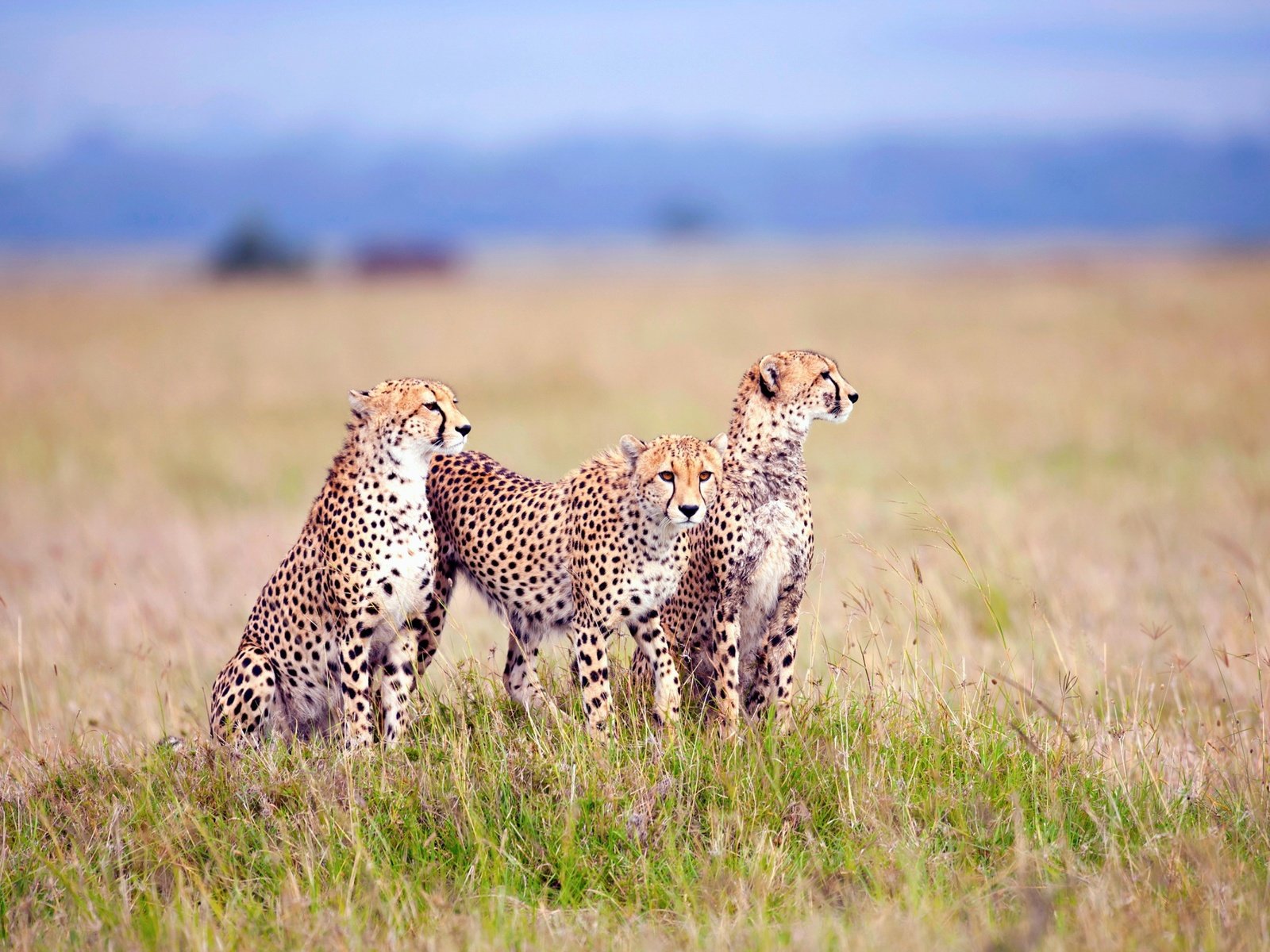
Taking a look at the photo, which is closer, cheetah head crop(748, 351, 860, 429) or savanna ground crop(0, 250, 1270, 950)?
savanna ground crop(0, 250, 1270, 950)

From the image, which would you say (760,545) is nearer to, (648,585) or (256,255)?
(648,585)

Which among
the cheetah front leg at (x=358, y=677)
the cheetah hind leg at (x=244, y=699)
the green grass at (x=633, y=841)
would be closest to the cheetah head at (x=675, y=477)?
the green grass at (x=633, y=841)

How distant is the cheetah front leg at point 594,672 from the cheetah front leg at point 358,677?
607 mm

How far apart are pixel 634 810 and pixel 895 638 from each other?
2.44m

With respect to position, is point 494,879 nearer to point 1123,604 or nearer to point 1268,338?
point 1123,604

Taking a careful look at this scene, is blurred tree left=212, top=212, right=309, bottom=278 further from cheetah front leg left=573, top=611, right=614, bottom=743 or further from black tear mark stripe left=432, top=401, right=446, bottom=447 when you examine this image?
cheetah front leg left=573, top=611, right=614, bottom=743

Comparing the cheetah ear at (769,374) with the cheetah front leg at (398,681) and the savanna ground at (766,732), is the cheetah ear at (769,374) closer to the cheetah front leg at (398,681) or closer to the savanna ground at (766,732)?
the savanna ground at (766,732)

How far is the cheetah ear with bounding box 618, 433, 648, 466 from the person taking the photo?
3.76m

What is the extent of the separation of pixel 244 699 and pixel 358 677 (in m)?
0.37

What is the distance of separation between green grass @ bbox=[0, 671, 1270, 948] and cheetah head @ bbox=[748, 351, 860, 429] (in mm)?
851

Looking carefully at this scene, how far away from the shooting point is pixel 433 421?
3.73 metres

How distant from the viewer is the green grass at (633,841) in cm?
305

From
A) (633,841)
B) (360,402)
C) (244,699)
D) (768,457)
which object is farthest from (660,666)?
(244,699)

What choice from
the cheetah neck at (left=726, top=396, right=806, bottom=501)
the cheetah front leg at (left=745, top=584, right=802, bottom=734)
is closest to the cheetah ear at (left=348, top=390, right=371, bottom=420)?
the cheetah neck at (left=726, top=396, right=806, bottom=501)
